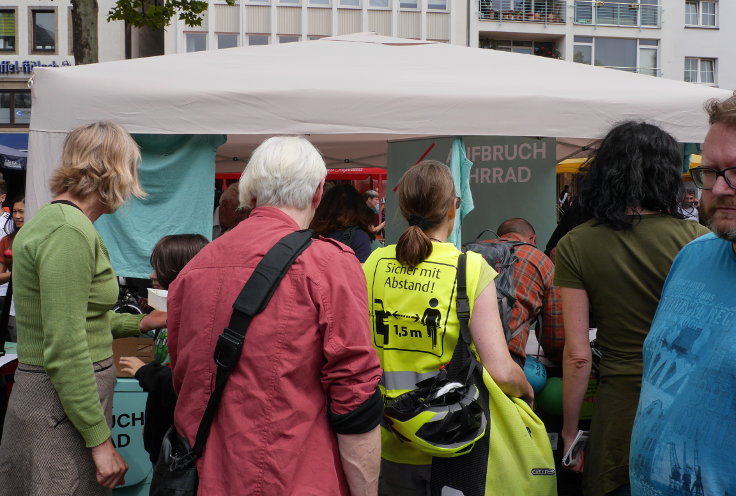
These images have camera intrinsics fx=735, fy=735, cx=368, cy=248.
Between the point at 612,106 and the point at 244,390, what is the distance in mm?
3537

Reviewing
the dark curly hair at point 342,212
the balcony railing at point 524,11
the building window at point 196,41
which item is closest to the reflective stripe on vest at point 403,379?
the dark curly hair at point 342,212

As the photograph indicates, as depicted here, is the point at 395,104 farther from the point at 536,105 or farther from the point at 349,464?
the point at 349,464

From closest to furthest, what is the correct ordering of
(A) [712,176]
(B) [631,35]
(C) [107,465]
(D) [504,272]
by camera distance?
(A) [712,176] < (C) [107,465] < (D) [504,272] < (B) [631,35]

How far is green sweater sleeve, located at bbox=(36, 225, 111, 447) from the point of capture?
2.14 meters

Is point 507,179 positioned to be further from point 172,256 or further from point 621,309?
point 621,309

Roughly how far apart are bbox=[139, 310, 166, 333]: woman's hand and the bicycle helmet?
1158 millimetres

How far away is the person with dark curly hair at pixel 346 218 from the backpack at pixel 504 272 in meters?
1.25

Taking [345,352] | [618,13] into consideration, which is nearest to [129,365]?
[345,352]

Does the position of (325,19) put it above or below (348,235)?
above

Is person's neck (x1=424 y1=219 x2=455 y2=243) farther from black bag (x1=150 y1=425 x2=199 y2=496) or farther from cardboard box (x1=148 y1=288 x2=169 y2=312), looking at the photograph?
black bag (x1=150 y1=425 x2=199 y2=496)

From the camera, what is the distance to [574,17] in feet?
113

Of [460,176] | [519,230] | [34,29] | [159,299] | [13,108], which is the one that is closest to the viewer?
[159,299]

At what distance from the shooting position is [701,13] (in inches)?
1401

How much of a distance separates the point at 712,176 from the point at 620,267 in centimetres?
100
